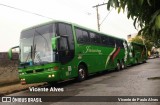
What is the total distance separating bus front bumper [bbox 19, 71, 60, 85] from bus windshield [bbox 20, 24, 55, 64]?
1.85ft

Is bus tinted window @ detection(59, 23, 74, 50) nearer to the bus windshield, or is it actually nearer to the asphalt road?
the bus windshield

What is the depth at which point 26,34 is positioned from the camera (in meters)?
12.4

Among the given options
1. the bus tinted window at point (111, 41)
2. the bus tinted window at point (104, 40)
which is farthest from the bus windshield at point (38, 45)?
the bus tinted window at point (111, 41)

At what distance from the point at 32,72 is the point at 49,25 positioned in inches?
92.7

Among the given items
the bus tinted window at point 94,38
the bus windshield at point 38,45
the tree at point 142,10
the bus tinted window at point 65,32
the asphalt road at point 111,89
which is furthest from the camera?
the bus tinted window at point 94,38

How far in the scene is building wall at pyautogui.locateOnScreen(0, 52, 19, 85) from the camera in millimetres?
15289

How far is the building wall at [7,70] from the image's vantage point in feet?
50.2

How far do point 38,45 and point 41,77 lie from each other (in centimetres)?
152

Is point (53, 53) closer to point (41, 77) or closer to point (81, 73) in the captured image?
point (41, 77)

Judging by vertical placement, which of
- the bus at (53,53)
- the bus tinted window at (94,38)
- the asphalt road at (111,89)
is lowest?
the asphalt road at (111,89)

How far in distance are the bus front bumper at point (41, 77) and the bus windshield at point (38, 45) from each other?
1.85ft

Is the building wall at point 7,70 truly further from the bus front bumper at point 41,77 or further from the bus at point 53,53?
the bus front bumper at point 41,77

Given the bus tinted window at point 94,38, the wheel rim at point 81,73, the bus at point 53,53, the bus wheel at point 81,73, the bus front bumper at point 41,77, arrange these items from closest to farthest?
the bus front bumper at point 41,77 < the bus at point 53,53 < the bus wheel at point 81,73 < the wheel rim at point 81,73 < the bus tinted window at point 94,38

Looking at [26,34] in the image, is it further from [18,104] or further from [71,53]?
[18,104]
